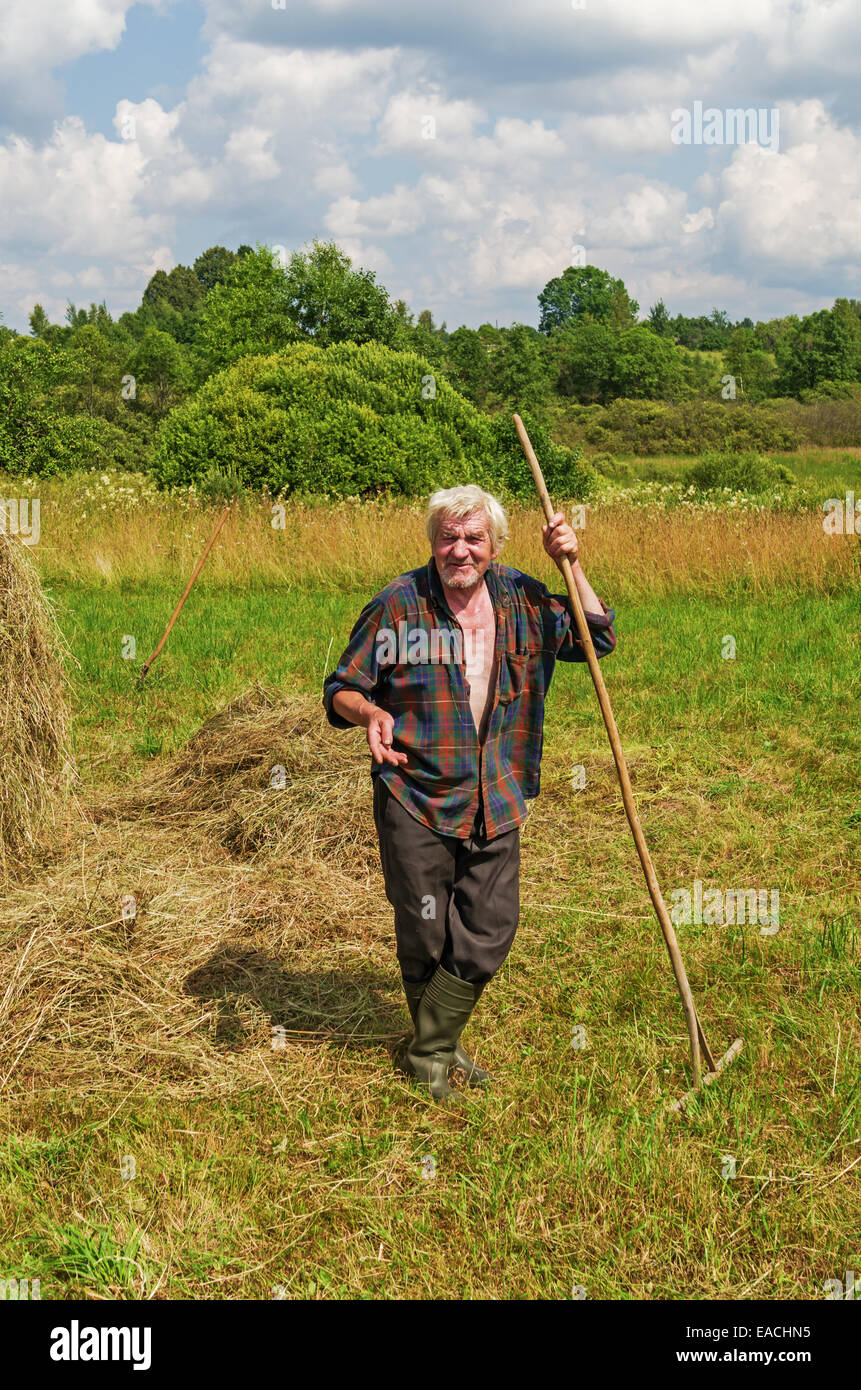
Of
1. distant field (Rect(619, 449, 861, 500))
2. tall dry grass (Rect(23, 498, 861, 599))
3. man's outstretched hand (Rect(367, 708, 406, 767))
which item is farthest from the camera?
distant field (Rect(619, 449, 861, 500))

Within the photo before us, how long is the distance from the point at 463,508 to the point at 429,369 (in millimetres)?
20344

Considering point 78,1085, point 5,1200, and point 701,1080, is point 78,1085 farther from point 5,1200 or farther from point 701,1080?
point 701,1080

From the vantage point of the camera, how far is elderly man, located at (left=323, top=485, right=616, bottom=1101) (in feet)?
10.9

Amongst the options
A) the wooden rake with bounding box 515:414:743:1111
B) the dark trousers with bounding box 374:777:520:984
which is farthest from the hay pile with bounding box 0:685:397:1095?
the wooden rake with bounding box 515:414:743:1111

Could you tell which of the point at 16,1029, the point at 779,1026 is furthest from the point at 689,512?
the point at 16,1029

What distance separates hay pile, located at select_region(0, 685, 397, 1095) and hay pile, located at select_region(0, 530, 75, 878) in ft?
0.82

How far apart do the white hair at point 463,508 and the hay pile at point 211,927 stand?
1.97 meters

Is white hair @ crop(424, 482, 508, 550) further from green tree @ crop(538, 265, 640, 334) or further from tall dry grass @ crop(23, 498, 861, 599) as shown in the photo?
green tree @ crop(538, 265, 640, 334)

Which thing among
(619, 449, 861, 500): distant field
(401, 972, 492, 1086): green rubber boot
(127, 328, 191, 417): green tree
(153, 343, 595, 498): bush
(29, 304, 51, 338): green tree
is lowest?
(401, 972, 492, 1086): green rubber boot

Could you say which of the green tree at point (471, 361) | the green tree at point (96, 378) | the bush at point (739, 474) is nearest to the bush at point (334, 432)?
the bush at point (739, 474)

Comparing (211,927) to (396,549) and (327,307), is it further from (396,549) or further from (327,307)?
(327,307)

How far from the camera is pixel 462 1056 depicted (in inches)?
149

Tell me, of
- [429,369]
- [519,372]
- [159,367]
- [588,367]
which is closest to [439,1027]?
[429,369]

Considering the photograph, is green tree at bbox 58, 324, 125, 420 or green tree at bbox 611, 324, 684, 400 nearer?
green tree at bbox 58, 324, 125, 420
